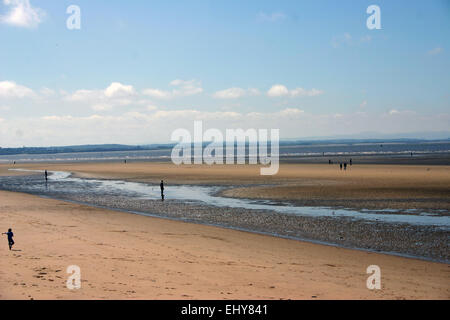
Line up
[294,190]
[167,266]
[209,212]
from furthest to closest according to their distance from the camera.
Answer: [294,190]
[209,212]
[167,266]

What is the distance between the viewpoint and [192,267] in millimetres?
13188

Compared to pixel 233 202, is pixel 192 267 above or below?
above

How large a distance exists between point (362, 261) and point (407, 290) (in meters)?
3.25

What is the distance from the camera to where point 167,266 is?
1323cm

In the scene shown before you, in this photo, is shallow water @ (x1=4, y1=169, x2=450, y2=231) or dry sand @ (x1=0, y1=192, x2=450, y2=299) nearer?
dry sand @ (x1=0, y1=192, x2=450, y2=299)

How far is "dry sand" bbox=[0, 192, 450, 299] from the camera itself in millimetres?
10664

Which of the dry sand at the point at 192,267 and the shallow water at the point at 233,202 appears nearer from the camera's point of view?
the dry sand at the point at 192,267

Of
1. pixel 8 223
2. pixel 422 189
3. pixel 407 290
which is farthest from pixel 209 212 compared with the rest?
pixel 422 189

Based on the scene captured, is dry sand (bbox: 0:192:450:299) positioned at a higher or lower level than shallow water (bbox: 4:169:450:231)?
higher

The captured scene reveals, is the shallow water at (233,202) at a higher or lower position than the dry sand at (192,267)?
lower

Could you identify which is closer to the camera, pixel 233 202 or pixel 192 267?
pixel 192 267

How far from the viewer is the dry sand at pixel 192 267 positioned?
10.7 metres
